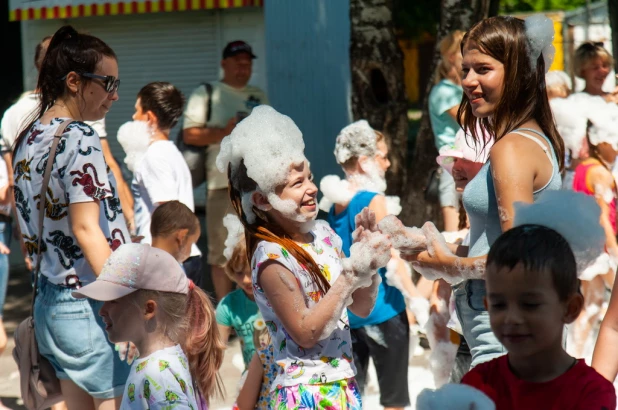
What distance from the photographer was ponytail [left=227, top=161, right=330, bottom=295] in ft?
9.70

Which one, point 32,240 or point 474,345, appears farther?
point 32,240

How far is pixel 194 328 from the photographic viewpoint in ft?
10.3

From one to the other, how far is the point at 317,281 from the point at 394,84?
468 centimetres

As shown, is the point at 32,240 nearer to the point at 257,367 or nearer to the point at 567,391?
the point at 257,367

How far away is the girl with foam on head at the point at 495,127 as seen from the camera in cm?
280

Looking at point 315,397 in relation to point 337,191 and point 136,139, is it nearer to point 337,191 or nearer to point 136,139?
point 337,191

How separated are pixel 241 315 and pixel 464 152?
153 centimetres

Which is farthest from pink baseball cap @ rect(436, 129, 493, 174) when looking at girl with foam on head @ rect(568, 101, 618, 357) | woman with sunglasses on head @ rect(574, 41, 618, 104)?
woman with sunglasses on head @ rect(574, 41, 618, 104)

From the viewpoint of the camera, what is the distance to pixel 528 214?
85.1 inches

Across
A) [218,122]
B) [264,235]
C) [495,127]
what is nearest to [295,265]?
[264,235]

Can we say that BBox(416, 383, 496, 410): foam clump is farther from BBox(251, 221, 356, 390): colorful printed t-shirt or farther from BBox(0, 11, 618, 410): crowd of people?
BBox(251, 221, 356, 390): colorful printed t-shirt

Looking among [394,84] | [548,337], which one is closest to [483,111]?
[548,337]

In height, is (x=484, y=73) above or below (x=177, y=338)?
above

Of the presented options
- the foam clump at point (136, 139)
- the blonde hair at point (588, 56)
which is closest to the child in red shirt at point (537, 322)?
the foam clump at point (136, 139)
